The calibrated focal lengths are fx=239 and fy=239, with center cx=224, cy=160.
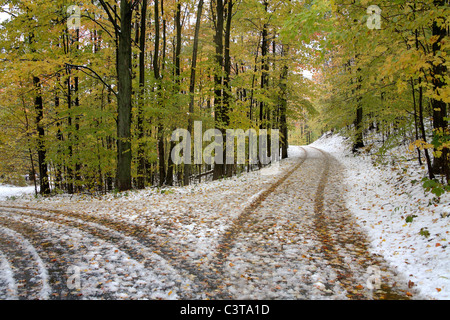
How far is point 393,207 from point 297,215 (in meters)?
2.83

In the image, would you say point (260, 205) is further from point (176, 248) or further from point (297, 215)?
point (176, 248)

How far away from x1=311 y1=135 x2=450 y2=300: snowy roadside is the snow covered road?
31cm

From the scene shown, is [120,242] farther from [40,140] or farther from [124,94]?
[40,140]

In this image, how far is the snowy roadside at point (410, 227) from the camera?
151 inches

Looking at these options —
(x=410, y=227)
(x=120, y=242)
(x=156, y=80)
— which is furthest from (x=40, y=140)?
(x=410, y=227)

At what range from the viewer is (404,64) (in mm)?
4805

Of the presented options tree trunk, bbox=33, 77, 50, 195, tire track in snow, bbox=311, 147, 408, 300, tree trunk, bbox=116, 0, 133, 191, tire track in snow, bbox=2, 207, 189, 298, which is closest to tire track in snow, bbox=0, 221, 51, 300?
tire track in snow, bbox=2, 207, 189, 298

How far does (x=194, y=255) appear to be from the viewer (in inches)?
186

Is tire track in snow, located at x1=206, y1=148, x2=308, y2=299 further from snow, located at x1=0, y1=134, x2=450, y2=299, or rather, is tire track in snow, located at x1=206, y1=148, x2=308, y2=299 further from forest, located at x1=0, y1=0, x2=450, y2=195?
forest, located at x1=0, y1=0, x2=450, y2=195

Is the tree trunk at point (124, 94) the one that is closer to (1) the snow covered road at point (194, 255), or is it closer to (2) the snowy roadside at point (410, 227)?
(1) the snow covered road at point (194, 255)

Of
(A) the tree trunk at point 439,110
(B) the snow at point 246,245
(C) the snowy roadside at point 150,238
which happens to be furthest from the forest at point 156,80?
(C) the snowy roadside at point 150,238

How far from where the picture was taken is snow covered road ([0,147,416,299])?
11.5ft

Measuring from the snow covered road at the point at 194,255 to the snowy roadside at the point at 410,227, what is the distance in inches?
12.1

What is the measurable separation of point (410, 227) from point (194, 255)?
5.02 metres
